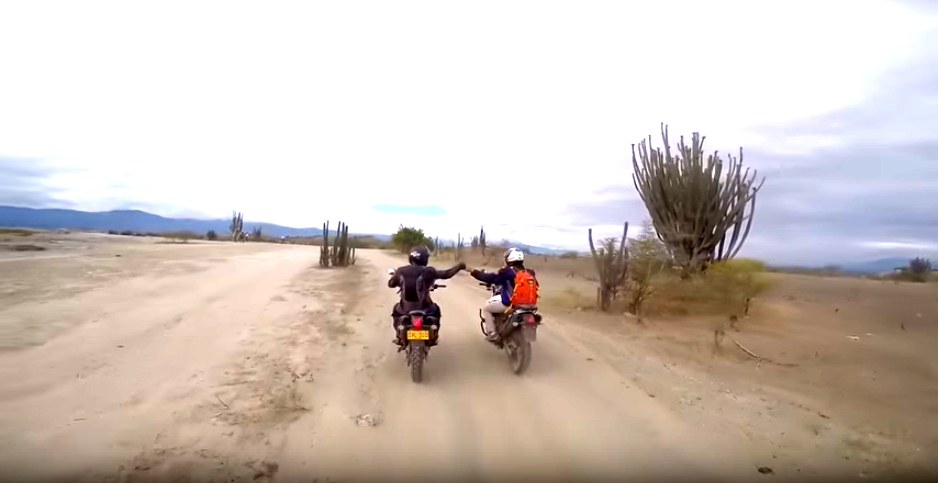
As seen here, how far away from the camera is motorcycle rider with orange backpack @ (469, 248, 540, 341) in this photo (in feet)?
27.8

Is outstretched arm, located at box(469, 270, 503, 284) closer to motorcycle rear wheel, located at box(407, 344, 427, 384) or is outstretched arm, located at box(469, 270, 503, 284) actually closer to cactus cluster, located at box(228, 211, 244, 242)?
motorcycle rear wheel, located at box(407, 344, 427, 384)

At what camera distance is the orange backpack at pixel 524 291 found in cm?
845

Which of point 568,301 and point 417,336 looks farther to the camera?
point 568,301

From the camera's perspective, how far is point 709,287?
1630 centimetres

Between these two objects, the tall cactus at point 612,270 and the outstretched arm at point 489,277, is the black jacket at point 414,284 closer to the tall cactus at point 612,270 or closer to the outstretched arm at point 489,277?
the outstretched arm at point 489,277

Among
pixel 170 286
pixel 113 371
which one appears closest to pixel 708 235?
pixel 170 286

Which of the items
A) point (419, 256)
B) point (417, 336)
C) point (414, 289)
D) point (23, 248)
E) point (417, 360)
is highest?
point (419, 256)

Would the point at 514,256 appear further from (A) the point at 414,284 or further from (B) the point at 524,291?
(A) the point at 414,284

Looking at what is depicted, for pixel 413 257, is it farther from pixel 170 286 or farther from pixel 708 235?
pixel 708 235

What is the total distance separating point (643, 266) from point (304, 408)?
11.3m

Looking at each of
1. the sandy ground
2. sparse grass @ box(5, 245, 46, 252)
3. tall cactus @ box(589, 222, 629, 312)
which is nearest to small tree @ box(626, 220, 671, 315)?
tall cactus @ box(589, 222, 629, 312)

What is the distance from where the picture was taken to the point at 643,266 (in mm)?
16328

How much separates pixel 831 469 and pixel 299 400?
4.95 meters

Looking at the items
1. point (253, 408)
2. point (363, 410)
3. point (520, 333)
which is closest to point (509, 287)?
point (520, 333)
